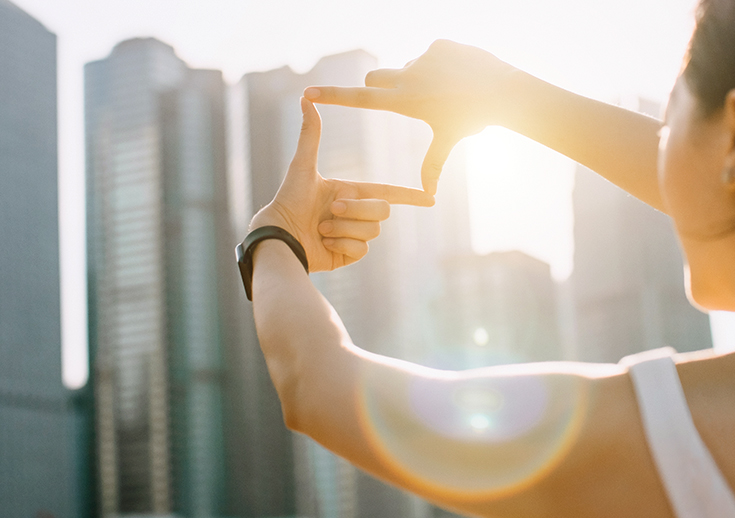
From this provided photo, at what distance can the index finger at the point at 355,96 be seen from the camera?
1519mm

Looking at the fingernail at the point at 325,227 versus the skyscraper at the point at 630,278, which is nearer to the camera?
the fingernail at the point at 325,227

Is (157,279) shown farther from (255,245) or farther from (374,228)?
(255,245)

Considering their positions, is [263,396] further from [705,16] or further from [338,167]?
[705,16]

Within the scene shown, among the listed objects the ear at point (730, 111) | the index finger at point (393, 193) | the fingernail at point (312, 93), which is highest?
the fingernail at point (312, 93)

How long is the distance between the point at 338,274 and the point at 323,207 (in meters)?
74.6

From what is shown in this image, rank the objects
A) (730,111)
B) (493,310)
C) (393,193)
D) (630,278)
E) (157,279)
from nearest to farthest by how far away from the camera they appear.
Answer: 1. (730,111)
2. (393,193)
3. (157,279)
4. (630,278)
5. (493,310)

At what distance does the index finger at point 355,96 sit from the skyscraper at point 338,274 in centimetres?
6683

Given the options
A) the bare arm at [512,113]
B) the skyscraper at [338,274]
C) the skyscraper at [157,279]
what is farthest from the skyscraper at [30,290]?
the bare arm at [512,113]

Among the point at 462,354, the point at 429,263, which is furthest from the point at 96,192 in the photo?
the point at 462,354

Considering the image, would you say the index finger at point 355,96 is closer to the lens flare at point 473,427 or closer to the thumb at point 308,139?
the thumb at point 308,139

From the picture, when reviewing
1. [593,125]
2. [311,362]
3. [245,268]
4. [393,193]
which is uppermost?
[593,125]

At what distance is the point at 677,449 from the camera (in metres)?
0.93

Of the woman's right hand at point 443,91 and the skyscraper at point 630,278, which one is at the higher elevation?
the skyscraper at point 630,278

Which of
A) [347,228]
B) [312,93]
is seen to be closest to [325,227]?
[347,228]
